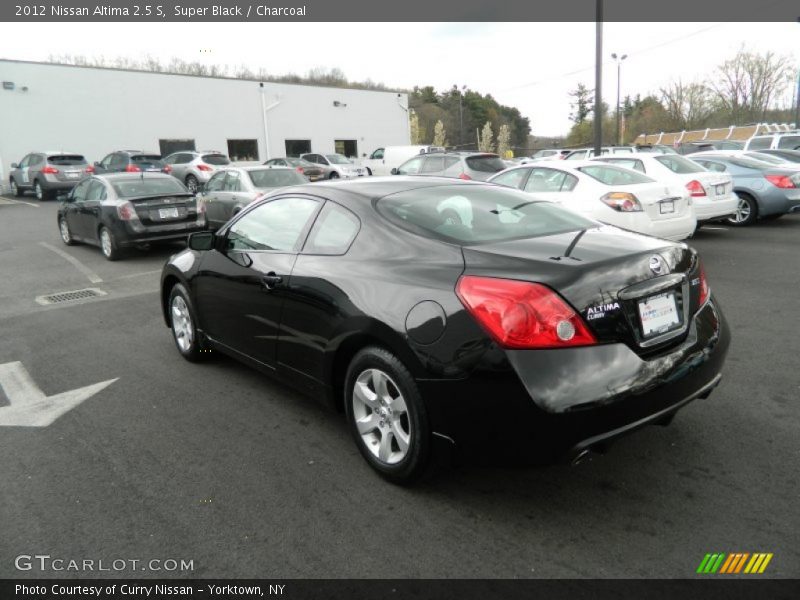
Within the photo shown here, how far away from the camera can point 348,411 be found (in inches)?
130

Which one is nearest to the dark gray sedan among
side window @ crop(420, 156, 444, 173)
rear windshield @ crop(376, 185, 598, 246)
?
side window @ crop(420, 156, 444, 173)

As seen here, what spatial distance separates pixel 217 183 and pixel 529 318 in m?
11.5

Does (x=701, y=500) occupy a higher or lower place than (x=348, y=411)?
lower

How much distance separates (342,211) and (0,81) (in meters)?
29.0

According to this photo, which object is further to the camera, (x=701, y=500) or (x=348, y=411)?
(x=348, y=411)

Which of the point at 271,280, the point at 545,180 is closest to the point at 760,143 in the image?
the point at 545,180

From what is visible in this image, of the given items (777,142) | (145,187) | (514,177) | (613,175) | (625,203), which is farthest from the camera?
(777,142)

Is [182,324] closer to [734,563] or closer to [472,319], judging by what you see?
[472,319]

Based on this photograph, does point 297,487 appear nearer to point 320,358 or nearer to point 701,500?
point 320,358

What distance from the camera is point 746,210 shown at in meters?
12.1

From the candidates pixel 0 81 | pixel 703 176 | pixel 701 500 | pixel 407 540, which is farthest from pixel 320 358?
pixel 0 81
